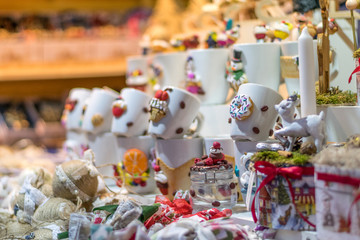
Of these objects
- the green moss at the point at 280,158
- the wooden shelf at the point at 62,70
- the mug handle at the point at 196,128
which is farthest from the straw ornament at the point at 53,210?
the wooden shelf at the point at 62,70

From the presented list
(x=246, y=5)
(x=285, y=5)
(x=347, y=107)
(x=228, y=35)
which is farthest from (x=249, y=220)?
(x=285, y=5)

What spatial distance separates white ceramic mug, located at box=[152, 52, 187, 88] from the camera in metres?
1.62

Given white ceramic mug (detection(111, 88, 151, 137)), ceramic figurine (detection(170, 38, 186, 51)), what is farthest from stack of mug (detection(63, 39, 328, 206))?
ceramic figurine (detection(170, 38, 186, 51))

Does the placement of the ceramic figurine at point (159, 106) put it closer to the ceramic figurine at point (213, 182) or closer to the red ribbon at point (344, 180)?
the ceramic figurine at point (213, 182)

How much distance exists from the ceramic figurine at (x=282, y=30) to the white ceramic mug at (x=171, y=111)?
282 mm

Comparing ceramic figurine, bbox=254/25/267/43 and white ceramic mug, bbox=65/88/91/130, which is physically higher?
ceramic figurine, bbox=254/25/267/43

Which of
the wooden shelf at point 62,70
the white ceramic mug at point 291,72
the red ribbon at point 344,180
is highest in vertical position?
the wooden shelf at point 62,70

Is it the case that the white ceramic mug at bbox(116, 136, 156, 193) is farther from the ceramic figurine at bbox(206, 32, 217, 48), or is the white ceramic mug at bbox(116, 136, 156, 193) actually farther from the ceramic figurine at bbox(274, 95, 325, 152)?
the ceramic figurine at bbox(274, 95, 325, 152)

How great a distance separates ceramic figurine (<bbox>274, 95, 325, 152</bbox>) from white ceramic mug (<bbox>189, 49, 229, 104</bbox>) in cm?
52

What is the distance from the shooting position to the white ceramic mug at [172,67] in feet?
5.31

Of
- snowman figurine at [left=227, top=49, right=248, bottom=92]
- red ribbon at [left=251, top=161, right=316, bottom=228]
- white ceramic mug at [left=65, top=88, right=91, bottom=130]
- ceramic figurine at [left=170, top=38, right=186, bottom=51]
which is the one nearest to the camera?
red ribbon at [left=251, top=161, right=316, bottom=228]

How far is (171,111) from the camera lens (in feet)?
4.24

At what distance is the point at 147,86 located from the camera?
196cm

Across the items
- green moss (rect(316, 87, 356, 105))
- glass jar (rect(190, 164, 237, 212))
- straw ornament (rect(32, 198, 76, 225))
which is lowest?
straw ornament (rect(32, 198, 76, 225))
